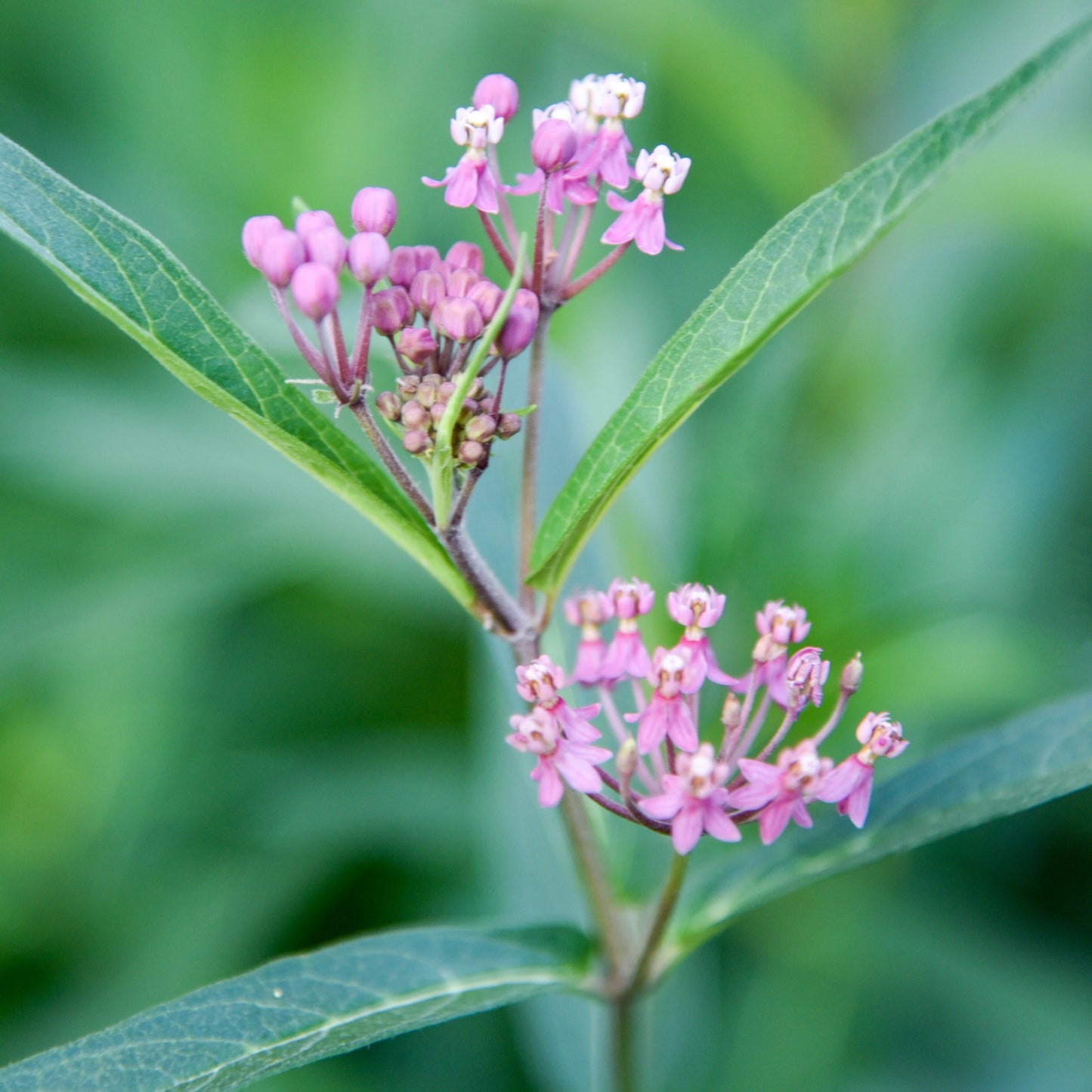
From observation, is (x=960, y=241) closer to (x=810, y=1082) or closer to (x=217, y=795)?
(x=810, y=1082)

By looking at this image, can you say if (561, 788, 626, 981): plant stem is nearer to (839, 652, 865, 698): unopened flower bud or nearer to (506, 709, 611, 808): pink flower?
(506, 709, 611, 808): pink flower

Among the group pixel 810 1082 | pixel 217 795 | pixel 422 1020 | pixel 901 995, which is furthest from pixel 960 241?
pixel 422 1020

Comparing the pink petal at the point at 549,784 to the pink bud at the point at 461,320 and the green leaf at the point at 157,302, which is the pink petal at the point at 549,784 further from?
the pink bud at the point at 461,320

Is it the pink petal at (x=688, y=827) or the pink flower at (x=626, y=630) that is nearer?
the pink petal at (x=688, y=827)

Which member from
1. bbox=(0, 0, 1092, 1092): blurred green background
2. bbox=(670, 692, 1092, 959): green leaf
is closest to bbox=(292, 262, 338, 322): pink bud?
bbox=(0, 0, 1092, 1092): blurred green background

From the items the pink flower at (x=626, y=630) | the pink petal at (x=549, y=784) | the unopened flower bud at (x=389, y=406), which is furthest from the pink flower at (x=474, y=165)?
the pink petal at (x=549, y=784)

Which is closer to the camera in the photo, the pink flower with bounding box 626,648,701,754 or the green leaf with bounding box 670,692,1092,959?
the pink flower with bounding box 626,648,701,754
